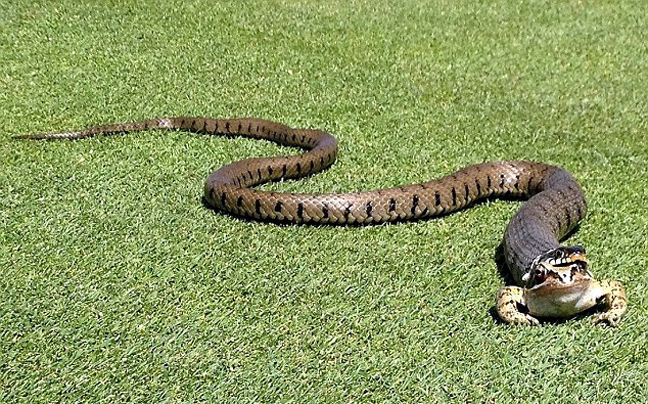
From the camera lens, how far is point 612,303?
168 inches

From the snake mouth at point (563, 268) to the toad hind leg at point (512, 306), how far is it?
0.16 m

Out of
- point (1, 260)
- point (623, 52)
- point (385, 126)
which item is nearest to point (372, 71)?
point (385, 126)

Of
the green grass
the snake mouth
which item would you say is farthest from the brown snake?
the green grass

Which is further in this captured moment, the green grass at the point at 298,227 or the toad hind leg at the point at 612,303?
the toad hind leg at the point at 612,303

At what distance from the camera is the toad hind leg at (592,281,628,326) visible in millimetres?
4207

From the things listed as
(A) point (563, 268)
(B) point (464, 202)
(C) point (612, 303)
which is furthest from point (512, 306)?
(B) point (464, 202)

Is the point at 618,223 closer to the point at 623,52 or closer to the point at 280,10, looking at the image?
the point at 623,52

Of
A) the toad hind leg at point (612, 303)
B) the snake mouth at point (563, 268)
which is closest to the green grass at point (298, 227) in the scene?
the toad hind leg at point (612, 303)

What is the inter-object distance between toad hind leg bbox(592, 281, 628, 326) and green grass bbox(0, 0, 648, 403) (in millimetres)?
66

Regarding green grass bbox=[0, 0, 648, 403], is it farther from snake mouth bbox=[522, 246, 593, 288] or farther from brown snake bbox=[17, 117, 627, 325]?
snake mouth bbox=[522, 246, 593, 288]

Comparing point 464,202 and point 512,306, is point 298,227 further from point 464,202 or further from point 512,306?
point 512,306

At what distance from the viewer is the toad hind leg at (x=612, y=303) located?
4.21 meters

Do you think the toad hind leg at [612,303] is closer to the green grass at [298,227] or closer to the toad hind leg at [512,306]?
the green grass at [298,227]

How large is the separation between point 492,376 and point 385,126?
12.3 feet
